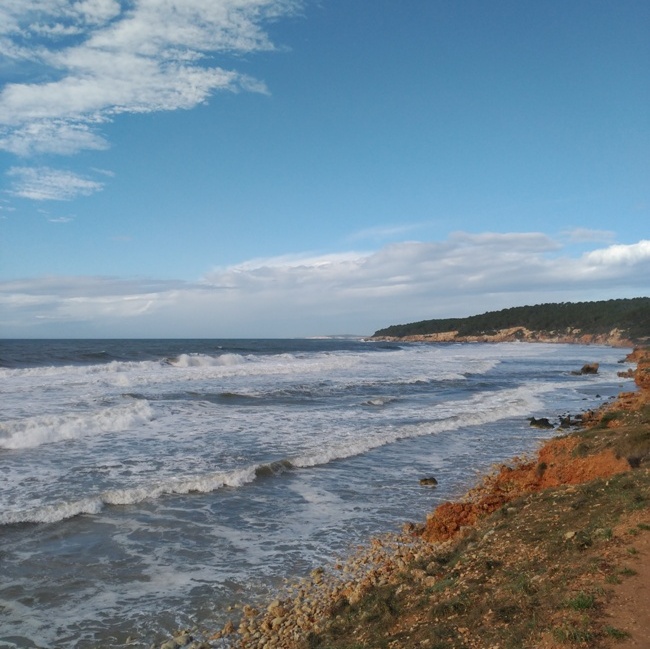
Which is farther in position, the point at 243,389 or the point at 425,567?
the point at 243,389

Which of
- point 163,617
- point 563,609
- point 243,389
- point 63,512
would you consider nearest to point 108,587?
point 163,617

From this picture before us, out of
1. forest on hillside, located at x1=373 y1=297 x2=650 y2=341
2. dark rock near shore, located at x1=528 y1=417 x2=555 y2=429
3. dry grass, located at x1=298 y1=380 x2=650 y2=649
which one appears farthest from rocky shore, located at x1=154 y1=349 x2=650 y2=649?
forest on hillside, located at x1=373 y1=297 x2=650 y2=341

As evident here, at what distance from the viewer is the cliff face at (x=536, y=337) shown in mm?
92856

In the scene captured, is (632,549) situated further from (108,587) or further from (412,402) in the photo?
(412,402)

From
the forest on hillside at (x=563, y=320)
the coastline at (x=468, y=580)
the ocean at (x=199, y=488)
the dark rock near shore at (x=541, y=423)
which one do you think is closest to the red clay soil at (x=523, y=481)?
the coastline at (x=468, y=580)

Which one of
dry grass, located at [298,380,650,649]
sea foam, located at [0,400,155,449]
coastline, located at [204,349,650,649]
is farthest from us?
sea foam, located at [0,400,155,449]

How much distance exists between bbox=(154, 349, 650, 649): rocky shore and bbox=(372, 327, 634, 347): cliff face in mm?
88443

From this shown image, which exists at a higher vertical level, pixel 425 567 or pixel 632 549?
pixel 632 549

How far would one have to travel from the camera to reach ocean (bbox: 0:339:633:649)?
7.15m

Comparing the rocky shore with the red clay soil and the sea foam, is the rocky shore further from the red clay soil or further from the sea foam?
the sea foam

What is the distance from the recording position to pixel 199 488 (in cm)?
1197

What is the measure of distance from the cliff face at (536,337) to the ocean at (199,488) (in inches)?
2877

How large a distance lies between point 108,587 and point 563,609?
5889mm

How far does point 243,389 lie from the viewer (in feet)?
100
